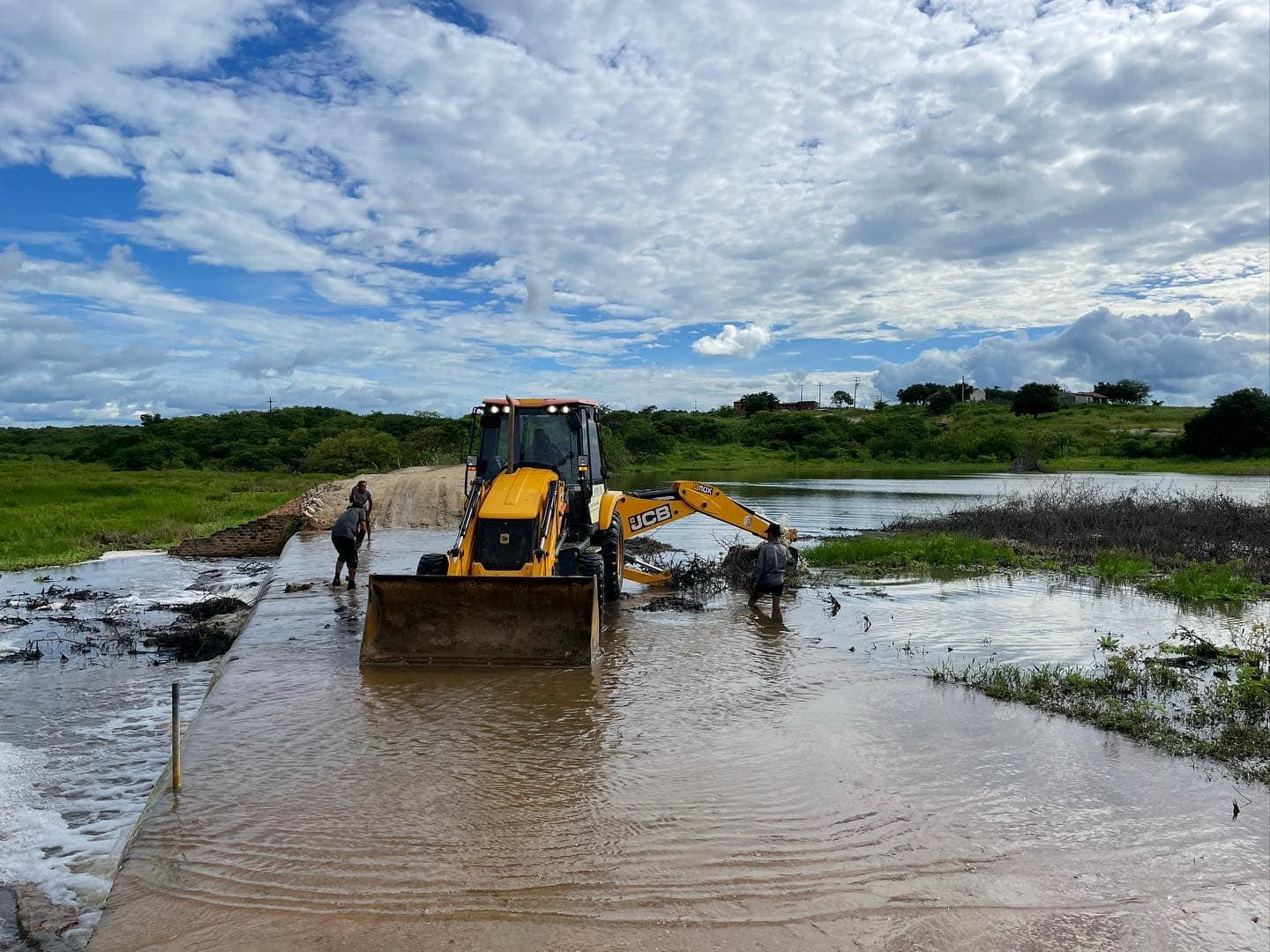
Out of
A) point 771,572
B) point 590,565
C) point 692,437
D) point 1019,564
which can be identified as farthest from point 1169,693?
point 692,437

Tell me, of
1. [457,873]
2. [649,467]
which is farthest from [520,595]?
[649,467]

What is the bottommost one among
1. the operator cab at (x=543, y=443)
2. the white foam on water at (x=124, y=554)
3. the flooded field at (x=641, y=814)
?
the white foam on water at (x=124, y=554)

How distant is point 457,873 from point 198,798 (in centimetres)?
215

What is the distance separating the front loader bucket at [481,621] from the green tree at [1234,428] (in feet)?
195

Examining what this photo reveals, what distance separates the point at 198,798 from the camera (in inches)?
235

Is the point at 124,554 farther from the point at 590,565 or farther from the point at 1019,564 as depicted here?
the point at 1019,564

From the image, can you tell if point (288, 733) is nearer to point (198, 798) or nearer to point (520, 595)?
point (198, 798)

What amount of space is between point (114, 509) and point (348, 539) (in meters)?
19.0

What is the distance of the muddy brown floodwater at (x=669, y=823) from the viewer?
4457mm

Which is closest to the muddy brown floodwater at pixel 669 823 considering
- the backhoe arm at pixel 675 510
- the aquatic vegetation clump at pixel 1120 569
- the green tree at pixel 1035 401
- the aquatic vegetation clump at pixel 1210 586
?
the backhoe arm at pixel 675 510

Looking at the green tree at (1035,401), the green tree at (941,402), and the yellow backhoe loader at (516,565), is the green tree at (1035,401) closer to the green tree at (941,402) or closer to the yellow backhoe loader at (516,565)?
the green tree at (941,402)

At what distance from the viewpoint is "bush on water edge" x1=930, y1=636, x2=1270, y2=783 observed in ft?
22.8

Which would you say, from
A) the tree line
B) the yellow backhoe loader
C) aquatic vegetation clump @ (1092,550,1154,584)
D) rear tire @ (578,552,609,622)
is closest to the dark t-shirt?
the yellow backhoe loader

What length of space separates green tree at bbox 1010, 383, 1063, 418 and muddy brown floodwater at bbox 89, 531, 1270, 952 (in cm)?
8132
